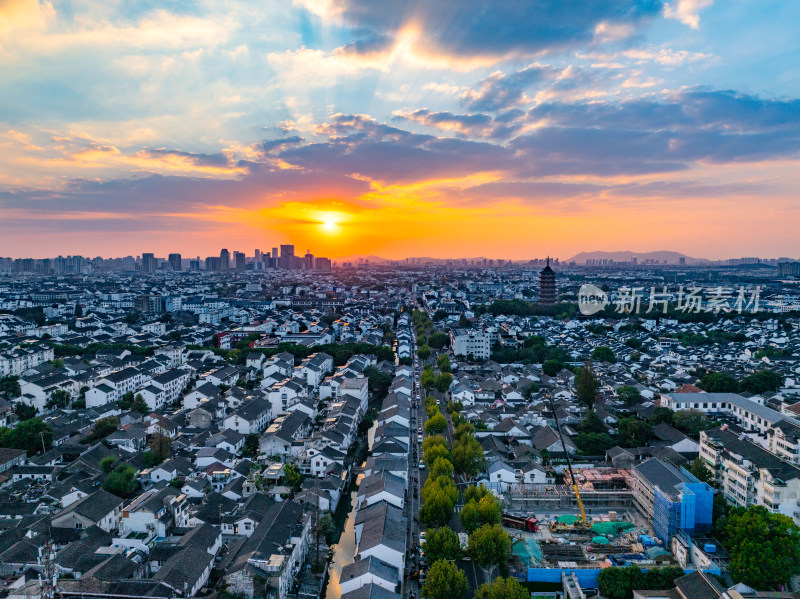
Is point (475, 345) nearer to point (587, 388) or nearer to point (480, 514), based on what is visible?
point (587, 388)

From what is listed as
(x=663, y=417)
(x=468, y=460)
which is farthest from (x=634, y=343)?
(x=468, y=460)

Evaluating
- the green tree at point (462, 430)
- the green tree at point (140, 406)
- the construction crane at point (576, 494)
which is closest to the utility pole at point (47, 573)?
the green tree at point (140, 406)

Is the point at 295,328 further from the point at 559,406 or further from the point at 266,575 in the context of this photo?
the point at 266,575

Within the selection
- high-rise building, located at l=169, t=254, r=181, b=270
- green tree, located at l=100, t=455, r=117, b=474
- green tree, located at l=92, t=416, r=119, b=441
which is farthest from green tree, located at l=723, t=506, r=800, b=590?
high-rise building, located at l=169, t=254, r=181, b=270

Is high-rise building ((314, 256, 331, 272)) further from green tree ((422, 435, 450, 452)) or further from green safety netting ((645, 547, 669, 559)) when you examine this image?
green safety netting ((645, 547, 669, 559))

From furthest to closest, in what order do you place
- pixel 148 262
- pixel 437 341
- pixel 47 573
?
pixel 148 262 → pixel 437 341 → pixel 47 573

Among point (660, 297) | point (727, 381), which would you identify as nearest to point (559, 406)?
point (727, 381)

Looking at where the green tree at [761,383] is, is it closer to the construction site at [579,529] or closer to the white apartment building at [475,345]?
the construction site at [579,529]
